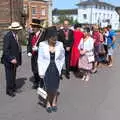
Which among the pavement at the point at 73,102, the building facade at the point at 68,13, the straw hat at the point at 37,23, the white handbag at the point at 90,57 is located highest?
the straw hat at the point at 37,23

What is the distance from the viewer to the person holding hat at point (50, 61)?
29.0ft

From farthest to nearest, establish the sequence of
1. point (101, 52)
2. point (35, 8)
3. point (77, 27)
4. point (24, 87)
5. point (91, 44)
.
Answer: point (35, 8) → point (101, 52) → point (77, 27) → point (91, 44) → point (24, 87)

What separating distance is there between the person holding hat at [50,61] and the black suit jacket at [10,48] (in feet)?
5.34

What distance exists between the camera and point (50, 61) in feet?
29.3

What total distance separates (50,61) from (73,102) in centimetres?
159

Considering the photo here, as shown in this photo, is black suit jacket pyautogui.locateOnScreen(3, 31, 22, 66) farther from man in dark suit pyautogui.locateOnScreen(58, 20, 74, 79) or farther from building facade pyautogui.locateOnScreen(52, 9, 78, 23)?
building facade pyautogui.locateOnScreen(52, 9, 78, 23)

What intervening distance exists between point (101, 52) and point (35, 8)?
90975mm

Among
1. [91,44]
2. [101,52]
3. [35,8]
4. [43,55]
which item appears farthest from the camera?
[35,8]

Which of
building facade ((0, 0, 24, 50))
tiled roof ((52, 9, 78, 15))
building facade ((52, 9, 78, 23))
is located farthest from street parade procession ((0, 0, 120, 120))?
tiled roof ((52, 9, 78, 15))

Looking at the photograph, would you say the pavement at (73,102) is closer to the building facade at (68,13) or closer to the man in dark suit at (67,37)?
the man in dark suit at (67,37)

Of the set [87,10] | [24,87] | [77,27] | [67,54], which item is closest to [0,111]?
[24,87]

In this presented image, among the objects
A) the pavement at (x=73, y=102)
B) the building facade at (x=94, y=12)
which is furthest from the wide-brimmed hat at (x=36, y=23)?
the building facade at (x=94, y=12)

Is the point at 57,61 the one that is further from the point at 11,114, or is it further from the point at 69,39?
the point at 69,39

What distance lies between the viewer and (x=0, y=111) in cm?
918
